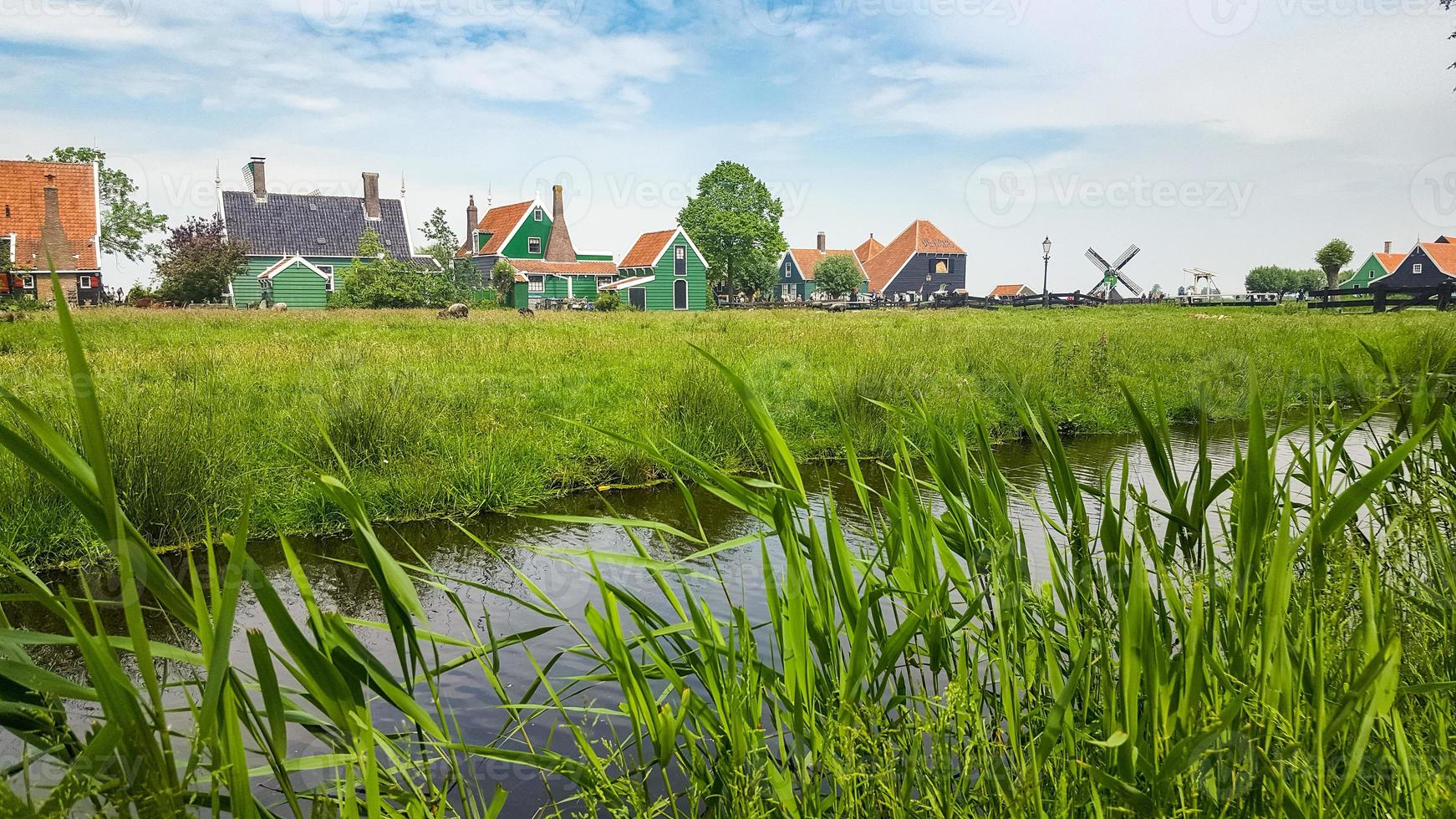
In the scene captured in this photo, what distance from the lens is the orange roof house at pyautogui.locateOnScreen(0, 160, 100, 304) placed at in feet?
123

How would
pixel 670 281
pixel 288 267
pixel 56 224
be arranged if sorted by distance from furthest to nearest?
pixel 670 281, pixel 288 267, pixel 56 224

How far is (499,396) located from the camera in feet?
30.4

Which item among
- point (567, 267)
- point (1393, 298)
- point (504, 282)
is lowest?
point (1393, 298)

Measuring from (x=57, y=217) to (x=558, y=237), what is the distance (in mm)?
22876

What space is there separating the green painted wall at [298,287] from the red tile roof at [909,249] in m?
42.9

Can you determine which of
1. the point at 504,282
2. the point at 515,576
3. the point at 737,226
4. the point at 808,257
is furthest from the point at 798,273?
the point at 515,576

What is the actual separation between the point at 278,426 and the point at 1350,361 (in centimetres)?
1093

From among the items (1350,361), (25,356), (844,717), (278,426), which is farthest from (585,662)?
(25,356)

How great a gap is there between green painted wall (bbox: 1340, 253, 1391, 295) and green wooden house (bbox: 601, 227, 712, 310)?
51.4m

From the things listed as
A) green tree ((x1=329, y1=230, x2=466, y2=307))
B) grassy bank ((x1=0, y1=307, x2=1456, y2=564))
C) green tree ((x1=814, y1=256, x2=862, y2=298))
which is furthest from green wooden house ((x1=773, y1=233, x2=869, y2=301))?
grassy bank ((x1=0, y1=307, x2=1456, y2=564))

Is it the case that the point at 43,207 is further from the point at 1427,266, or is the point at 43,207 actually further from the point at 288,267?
the point at 1427,266

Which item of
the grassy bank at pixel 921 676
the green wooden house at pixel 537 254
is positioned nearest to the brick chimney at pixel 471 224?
the green wooden house at pixel 537 254

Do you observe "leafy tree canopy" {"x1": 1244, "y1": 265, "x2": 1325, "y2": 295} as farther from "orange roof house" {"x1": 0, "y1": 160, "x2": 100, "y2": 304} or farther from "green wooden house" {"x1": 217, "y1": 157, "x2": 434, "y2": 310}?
"orange roof house" {"x1": 0, "y1": 160, "x2": 100, "y2": 304}

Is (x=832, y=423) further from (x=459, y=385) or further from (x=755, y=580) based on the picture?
(x=755, y=580)
